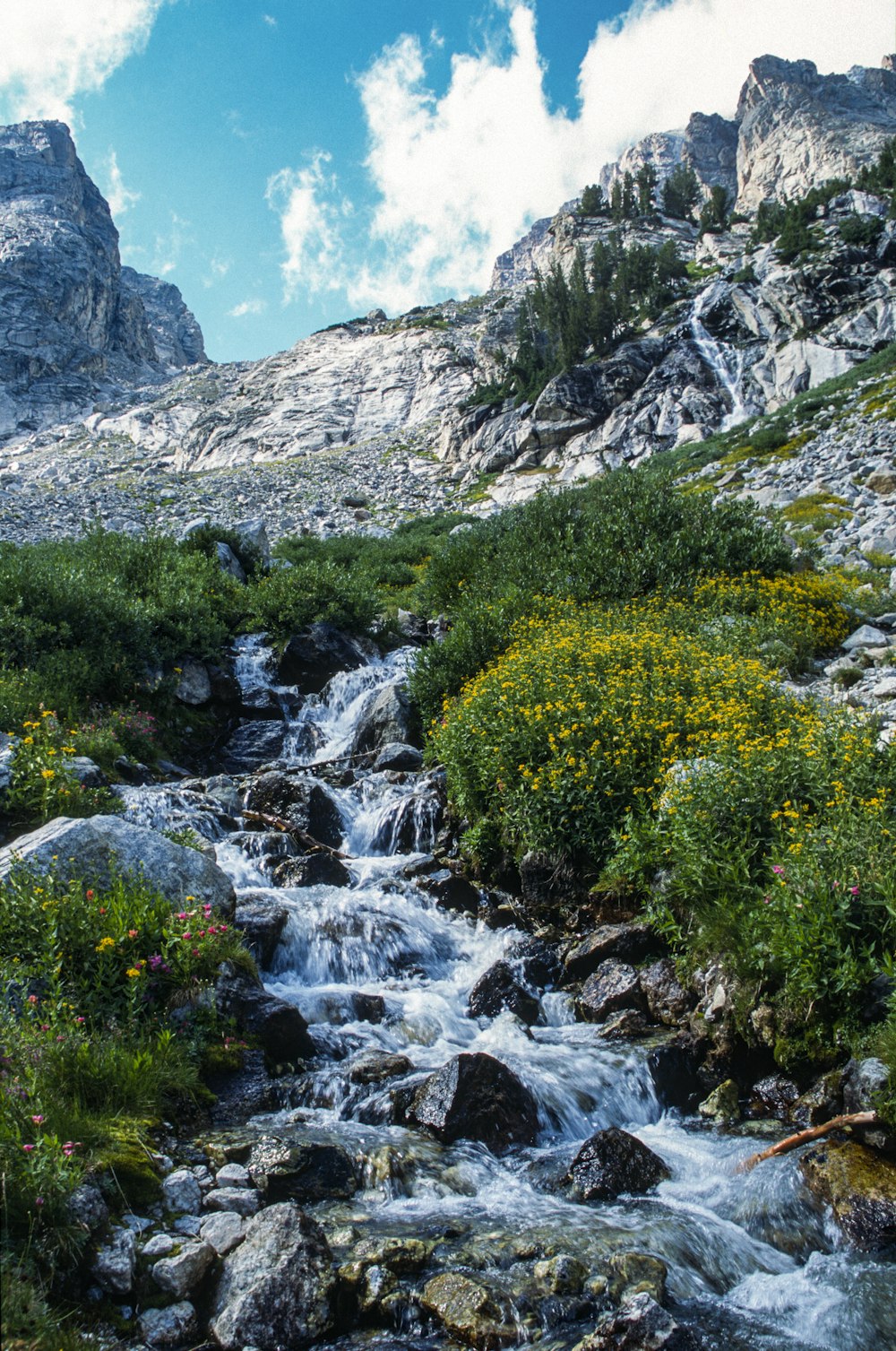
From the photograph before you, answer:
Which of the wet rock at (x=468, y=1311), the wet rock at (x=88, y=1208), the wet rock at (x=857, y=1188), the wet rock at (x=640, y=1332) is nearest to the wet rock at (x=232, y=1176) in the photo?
the wet rock at (x=88, y=1208)

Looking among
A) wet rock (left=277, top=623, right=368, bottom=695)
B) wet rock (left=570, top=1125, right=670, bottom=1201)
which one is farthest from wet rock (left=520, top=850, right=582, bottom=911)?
wet rock (left=277, top=623, right=368, bottom=695)

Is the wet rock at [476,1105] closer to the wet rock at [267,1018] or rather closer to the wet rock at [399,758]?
the wet rock at [267,1018]

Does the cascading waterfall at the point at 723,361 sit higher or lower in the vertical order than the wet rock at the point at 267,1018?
higher

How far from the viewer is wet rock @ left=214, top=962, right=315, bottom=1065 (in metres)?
5.98

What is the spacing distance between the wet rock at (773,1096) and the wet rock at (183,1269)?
13.1ft

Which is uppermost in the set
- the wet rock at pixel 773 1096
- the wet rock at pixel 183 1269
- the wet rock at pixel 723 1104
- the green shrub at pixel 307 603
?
the green shrub at pixel 307 603

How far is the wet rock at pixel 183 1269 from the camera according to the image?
3.47 metres

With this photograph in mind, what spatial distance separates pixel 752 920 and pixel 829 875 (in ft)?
2.46

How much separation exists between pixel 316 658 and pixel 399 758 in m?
5.85

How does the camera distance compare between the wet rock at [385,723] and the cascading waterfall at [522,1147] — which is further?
the wet rock at [385,723]

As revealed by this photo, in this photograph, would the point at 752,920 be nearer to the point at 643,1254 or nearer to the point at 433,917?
the point at 643,1254

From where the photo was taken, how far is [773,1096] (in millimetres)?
5570

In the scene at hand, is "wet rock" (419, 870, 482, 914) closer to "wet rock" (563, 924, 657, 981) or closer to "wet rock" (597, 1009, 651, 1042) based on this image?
"wet rock" (563, 924, 657, 981)

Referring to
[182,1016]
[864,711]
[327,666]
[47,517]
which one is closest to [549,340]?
[47,517]
